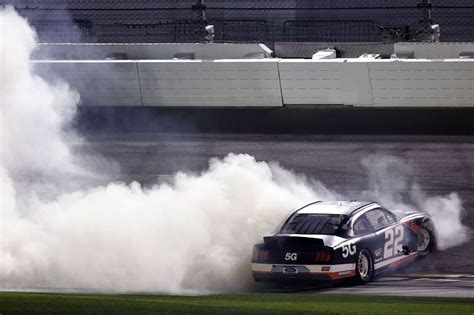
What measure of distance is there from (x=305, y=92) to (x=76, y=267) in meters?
7.69

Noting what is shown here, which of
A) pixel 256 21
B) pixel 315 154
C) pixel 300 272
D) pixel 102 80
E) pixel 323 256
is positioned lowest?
pixel 300 272

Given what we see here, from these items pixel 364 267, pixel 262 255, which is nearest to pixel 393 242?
pixel 364 267

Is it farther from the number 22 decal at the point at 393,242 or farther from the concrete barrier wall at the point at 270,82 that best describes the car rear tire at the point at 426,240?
the concrete barrier wall at the point at 270,82

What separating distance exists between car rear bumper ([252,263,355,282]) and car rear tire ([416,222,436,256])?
6.02 ft

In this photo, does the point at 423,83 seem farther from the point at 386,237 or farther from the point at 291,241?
the point at 291,241

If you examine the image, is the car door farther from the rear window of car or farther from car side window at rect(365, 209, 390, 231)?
the rear window of car

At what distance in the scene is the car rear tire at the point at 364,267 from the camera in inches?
545

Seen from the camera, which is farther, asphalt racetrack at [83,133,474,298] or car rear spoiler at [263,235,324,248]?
asphalt racetrack at [83,133,474,298]

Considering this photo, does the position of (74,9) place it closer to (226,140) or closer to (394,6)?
(226,140)

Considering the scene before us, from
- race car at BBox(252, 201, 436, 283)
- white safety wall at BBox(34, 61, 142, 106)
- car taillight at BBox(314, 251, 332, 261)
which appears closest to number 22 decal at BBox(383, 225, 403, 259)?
race car at BBox(252, 201, 436, 283)

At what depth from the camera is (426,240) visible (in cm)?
1537

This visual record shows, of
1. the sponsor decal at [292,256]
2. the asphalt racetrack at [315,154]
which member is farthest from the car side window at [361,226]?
the asphalt racetrack at [315,154]

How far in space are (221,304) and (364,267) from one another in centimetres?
336

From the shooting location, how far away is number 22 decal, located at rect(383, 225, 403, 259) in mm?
14445
